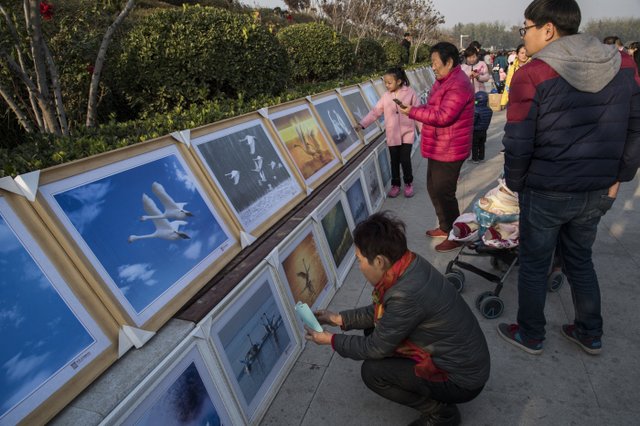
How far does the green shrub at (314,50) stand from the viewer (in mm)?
10047

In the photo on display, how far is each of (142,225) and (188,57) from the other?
3747 mm

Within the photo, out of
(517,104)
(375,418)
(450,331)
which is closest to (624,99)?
(517,104)

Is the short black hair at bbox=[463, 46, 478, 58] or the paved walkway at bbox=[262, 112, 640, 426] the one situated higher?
the short black hair at bbox=[463, 46, 478, 58]

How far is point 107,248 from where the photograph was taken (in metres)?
2.18

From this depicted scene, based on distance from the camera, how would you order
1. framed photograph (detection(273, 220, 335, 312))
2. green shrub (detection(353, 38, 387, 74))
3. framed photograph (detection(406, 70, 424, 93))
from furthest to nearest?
green shrub (detection(353, 38, 387, 74)) < framed photograph (detection(406, 70, 424, 93)) < framed photograph (detection(273, 220, 335, 312))

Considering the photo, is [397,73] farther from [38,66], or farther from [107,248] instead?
[107,248]

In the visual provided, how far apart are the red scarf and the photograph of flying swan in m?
1.16

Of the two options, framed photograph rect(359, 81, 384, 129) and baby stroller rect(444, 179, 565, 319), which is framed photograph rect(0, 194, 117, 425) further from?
framed photograph rect(359, 81, 384, 129)

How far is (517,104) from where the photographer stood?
8.07ft

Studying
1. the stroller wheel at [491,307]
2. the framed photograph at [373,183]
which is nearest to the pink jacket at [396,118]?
the framed photograph at [373,183]

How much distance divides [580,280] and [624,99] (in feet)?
3.90

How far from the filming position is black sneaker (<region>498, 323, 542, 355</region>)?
2938 mm

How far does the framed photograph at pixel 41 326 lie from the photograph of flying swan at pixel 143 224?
140 millimetres

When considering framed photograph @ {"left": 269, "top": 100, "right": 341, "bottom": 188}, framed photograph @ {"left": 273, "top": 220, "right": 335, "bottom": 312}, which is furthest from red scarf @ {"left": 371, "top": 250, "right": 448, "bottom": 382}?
framed photograph @ {"left": 269, "top": 100, "right": 341, "bottom": 188}
